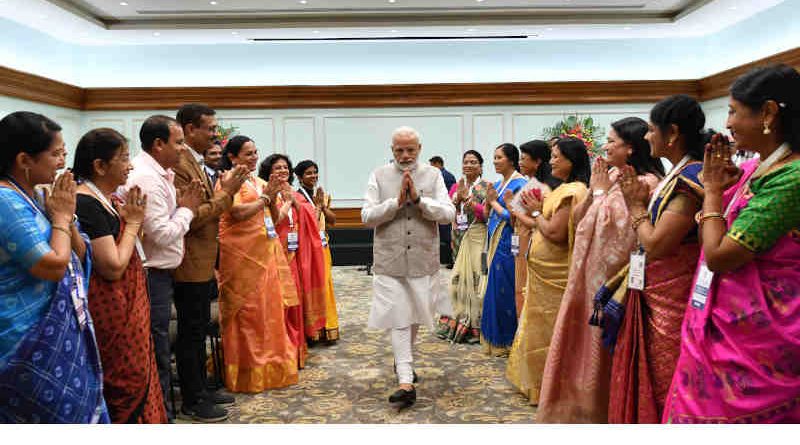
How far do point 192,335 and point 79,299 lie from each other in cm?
119

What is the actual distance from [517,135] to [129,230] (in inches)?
325

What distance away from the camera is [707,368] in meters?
1.41

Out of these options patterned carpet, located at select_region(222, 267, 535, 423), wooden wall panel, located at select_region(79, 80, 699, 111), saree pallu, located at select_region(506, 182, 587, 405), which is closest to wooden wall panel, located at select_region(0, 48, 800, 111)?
wooden wall panel, located at select_region(79, 80, 699, 111)

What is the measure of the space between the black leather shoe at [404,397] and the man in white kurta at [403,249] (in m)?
0.09

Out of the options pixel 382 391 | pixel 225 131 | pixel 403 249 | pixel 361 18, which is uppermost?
pixel 361 18

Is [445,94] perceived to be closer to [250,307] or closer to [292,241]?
[292,241]

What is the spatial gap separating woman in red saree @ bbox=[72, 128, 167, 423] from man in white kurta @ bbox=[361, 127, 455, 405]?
1320 mm

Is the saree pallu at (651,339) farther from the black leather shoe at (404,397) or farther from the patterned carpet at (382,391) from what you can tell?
the black leather shoe at (404,397)

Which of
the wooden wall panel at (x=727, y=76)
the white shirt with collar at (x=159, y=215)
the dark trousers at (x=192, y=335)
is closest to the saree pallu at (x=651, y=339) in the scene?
the white shirt with collar at (x=159, y=215)

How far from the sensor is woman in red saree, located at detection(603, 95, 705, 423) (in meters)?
1.79

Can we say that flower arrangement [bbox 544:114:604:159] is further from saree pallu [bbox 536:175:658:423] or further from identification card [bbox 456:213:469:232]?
saree pallu [bbox 536:175:658:423]

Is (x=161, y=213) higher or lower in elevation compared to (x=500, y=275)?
higher

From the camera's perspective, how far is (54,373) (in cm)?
158

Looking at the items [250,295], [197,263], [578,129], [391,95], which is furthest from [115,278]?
[578,129]
